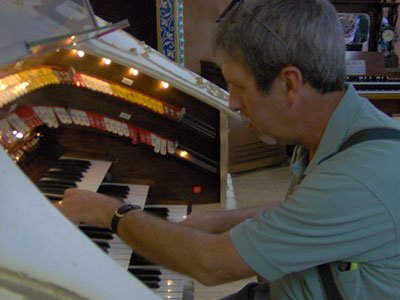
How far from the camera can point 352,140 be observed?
3.05 ft

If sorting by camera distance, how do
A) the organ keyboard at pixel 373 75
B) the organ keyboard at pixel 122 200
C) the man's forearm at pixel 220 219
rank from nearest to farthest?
the man's forearm at pixel 220 219
the organ keyboard at pixel 122 200
the organ keyboard at pixel 373 75

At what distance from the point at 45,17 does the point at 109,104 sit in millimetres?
544

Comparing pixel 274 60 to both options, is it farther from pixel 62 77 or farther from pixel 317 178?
pixel 62 77

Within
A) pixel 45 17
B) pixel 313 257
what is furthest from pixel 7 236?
pixel 45 17

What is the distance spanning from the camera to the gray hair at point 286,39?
890 millimetres

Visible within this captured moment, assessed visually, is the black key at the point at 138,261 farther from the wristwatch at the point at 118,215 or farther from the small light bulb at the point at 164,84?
the small light bulb at the point at 164,84

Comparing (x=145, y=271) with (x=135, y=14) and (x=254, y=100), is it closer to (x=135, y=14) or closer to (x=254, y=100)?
(x=254, y=100)

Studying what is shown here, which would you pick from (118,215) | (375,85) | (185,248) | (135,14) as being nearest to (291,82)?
(185,248)

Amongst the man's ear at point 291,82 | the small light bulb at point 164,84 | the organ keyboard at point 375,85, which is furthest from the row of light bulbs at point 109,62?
the organ keyboard at point 375,85

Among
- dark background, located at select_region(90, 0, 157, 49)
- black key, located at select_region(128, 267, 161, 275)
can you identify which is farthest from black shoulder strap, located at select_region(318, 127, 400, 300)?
dark background, located at select_region(90, 0, 157, 49)

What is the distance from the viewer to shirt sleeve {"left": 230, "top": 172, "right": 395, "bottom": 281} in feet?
2.74

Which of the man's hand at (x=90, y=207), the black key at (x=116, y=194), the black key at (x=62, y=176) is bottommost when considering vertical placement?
the man's hand at (x=90, y=207)

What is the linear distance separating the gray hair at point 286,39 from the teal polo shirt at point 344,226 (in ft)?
0.59

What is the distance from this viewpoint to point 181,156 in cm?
204
